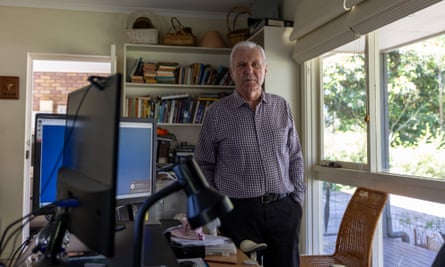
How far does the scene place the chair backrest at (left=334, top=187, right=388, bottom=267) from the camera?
7.09ft

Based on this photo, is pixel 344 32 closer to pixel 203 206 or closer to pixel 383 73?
pixel 383 73

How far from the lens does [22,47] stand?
3.98 metres

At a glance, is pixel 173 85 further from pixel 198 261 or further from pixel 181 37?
pixel 198 261

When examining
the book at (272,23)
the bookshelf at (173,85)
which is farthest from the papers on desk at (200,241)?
the bookshelf at (173,85)

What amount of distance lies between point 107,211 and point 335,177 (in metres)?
2.39

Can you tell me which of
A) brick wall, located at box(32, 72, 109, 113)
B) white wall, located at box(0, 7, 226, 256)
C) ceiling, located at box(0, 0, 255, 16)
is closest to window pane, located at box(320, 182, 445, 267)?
ceiling, located at box(0, 0, 255, 16)

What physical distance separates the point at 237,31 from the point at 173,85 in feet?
2.86

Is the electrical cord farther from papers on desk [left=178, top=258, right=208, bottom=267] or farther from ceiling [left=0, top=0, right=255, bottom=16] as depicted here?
ceiling [left=0, top=0, right=255, bottom=16]

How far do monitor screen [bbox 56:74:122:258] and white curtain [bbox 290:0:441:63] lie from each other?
64.6 inches

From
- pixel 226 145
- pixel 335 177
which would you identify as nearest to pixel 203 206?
pixel 226 145

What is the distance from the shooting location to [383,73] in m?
2.48

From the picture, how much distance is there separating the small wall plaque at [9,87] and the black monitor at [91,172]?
333 centimetres

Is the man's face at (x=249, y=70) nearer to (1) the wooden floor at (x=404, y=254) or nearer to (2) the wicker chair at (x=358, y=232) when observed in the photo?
(2) the wicker chair at (x=358, y=232)

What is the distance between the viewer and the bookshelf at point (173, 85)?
3947 millimetres
